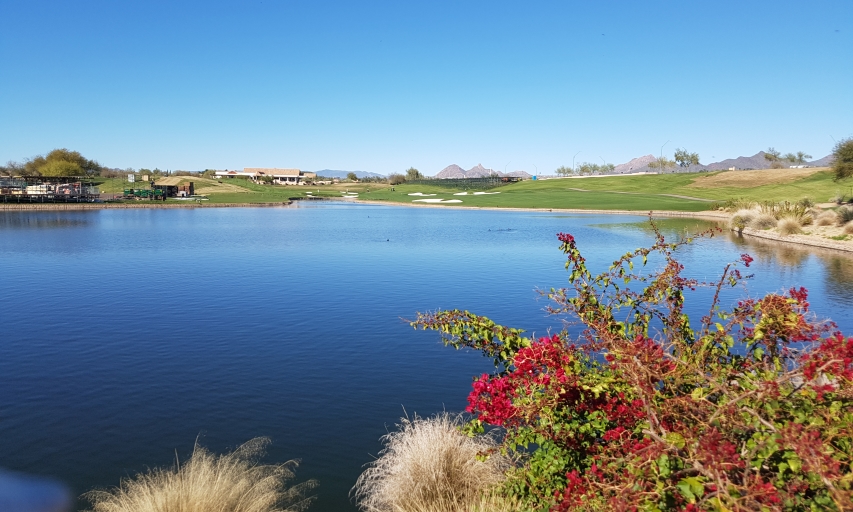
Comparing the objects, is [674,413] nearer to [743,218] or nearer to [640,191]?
[743,218]

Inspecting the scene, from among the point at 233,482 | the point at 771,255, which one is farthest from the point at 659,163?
the point at 233,482

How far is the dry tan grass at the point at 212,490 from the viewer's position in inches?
300

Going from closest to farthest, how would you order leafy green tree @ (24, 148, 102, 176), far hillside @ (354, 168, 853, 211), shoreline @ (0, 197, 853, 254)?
shoreline @ (0, 197, 853, 254) → far hillside @ (354, 168, 853, 211) → leafy green tree @ (24, 148, 102, 176)

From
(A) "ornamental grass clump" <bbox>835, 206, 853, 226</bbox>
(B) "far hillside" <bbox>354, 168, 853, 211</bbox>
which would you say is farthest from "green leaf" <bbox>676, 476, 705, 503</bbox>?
(B) "far hillside" <bbox>354, 168, 853, 211</bbox>

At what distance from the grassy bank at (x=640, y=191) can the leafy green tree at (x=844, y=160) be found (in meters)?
18.2

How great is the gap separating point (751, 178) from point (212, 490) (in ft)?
358

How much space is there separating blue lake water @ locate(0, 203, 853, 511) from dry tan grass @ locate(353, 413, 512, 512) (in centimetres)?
106

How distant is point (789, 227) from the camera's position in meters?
41.9

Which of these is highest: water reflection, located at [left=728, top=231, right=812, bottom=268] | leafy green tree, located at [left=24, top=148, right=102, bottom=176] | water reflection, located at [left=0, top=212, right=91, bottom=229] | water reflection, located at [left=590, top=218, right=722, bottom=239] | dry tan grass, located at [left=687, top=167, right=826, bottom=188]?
leafy green tree, located at [left=24, top=148, right=102, bottom=176]

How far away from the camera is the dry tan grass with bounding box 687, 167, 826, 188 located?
9462 centimetres

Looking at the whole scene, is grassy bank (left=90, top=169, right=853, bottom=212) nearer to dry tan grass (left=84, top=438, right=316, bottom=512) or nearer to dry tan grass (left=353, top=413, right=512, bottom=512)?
dry tan grass (left=353, top=413, right=512, bottom=512)

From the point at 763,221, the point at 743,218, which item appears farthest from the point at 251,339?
the point at 743,218

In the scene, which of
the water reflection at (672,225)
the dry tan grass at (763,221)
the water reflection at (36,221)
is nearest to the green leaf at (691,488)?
the water reflection at (672,225)

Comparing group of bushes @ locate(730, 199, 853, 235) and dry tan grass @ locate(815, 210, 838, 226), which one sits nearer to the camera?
group of bushes @ locate(730, 199, 853, 235)
